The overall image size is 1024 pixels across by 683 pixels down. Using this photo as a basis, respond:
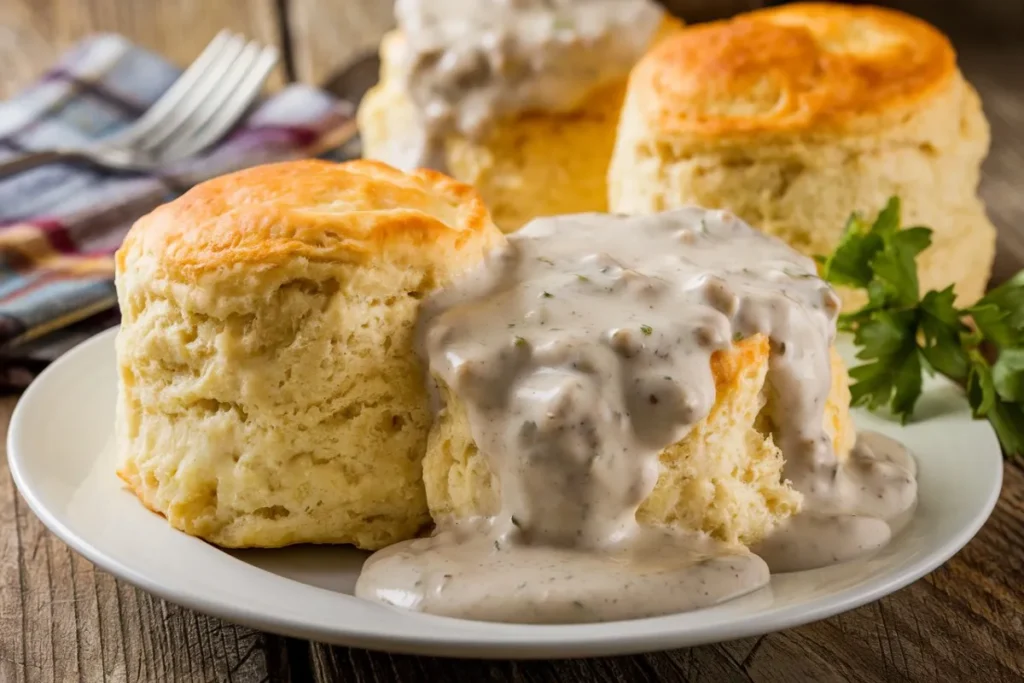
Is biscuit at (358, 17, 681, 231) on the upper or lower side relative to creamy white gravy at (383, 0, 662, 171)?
lower

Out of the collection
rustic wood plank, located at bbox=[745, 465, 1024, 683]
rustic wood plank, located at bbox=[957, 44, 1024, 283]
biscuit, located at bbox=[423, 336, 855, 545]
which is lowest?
rustic wood plank, located at bbox=[957, 44, 1024, 283]

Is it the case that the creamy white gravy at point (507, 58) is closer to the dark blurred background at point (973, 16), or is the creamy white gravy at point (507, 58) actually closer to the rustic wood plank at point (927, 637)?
the rustic wood plank at point (927, 637)

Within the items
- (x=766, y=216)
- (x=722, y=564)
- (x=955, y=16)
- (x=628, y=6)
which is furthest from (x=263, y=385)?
(x=955, y=16)

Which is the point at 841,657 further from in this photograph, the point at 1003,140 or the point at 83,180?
the point at 1003,140

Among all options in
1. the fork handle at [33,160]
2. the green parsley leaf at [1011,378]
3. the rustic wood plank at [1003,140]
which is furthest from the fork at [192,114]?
the green parsley leaf at [1011,378]

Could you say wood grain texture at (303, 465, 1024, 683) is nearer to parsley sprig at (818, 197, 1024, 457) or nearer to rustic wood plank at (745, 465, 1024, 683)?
rustic wood plank at (745, 465, 1024, 683)

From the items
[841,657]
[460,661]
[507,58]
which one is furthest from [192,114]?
[841,657]

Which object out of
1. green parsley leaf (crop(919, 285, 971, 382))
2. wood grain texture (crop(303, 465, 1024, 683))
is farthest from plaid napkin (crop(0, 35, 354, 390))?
green parsley leaf (crop(919, 285, 971, 382))
